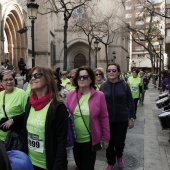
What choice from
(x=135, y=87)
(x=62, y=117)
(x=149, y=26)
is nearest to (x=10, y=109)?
(x=62, y=117)

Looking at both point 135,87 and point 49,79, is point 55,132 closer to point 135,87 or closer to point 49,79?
point 49,79

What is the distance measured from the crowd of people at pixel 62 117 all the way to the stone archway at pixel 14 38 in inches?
675

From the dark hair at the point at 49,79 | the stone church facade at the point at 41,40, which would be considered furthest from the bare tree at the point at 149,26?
the dark hair at the point at 49,79

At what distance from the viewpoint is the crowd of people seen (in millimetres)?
2457

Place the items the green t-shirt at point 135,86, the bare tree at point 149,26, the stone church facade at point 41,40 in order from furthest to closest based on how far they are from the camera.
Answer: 1. the stone church facade at point 41,40
2. the bare tree at point 149,26
3. the green t-shirt at point 135,86

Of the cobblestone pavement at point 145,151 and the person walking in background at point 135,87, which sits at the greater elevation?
the person walking in background at point 135,87

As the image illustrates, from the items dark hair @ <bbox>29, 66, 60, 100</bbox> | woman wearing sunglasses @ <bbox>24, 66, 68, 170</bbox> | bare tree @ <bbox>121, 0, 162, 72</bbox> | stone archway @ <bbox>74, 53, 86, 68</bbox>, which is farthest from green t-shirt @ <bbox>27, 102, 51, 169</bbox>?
stone archway @ <bbox>74, 53, 86, 68</bbox>

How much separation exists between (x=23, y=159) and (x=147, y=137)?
598 centimetres

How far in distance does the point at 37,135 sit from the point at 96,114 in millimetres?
952

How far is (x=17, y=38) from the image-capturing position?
71.5 ft

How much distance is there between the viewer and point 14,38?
21.4 metres

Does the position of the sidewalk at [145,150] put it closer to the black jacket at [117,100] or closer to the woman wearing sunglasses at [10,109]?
the black jacket at [117,100]

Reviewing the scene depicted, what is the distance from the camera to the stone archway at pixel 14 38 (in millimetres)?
20072

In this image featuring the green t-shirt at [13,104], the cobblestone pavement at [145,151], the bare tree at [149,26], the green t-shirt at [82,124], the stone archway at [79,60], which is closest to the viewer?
the green t-shirt at [82,124]
